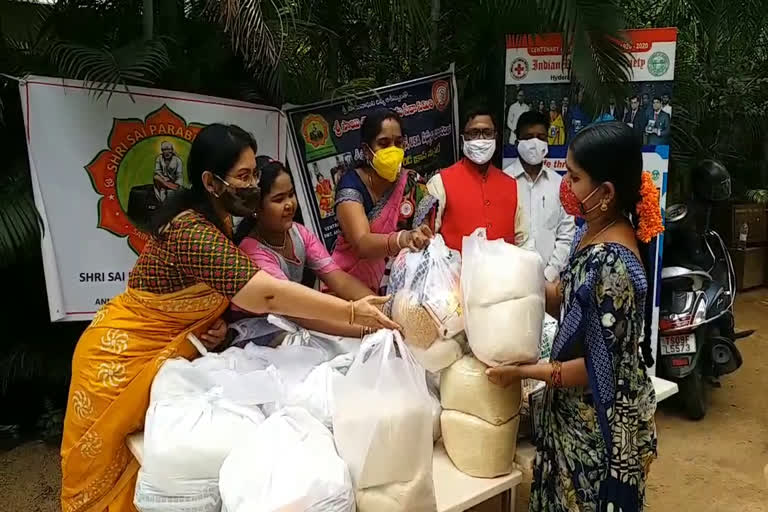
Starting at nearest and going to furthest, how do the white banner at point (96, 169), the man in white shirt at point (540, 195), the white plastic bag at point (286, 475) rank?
the white plastic bag at point (286, 475), the white banner at point (96, 169), the man in white shirt at point (540, 195)

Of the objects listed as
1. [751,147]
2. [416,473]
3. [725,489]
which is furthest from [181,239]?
[751,147]

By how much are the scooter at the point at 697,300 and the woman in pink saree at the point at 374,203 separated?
1.93m

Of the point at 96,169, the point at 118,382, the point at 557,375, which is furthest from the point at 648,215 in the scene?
the point at 96,169

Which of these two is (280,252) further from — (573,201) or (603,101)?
(603,101)

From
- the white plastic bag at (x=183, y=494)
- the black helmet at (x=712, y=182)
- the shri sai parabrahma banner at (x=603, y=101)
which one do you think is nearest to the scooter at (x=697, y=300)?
the black helmet at (x=712, y=182)

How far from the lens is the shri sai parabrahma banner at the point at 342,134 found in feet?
11.4

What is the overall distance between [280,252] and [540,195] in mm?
1724

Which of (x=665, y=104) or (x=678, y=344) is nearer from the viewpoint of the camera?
(x=665, y=104)

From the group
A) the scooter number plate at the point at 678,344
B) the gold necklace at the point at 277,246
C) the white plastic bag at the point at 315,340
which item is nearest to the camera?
the white plastic bag at the point at 315,340

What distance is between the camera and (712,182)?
3975 millimetres

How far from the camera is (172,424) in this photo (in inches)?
62.4

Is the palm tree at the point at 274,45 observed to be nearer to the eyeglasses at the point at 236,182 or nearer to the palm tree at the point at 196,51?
the palm tree at the point at 196,51

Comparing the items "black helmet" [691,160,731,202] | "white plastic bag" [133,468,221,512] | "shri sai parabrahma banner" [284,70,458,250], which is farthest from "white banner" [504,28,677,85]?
"white plastic bag" [133,468,221,512]

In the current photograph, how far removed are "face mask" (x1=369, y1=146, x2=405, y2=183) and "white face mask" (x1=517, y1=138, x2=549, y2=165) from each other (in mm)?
1175
